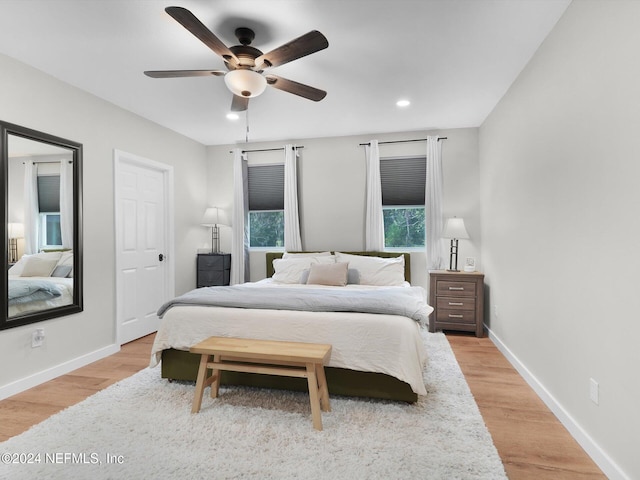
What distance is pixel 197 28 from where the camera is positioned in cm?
197

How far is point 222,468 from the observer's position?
5.91 feet

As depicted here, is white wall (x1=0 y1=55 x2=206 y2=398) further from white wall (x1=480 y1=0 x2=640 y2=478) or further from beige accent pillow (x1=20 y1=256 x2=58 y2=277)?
white wall (x1=480 y1=0 x2=640 y2=478)

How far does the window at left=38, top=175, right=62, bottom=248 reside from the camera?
117 inches

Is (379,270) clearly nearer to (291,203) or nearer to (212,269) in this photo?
(291,203)

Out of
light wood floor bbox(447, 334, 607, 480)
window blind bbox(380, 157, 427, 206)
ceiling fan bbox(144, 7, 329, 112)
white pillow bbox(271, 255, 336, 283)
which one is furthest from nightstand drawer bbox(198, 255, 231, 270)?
light wood floor bbox(447, 334, 607, 480)

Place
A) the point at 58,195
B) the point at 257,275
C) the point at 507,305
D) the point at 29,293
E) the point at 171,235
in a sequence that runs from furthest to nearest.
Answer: the point at 257,275 < the point at 171,235 < the point at 507,305 < the point at 58,195 < the point at 29,293

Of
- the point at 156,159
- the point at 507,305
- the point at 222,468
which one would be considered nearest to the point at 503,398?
the point at 507,305

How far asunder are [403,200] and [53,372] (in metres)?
4.27

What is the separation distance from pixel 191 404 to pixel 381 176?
12.0 ft

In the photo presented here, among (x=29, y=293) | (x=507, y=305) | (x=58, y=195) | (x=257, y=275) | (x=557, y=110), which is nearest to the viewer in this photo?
(x=557, y=110)

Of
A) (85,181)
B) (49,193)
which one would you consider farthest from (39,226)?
(85,181)

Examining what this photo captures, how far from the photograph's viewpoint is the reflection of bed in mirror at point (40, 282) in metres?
2.79

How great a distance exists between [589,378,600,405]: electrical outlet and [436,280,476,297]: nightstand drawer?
2.24 meters

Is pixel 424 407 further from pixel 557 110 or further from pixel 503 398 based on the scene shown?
pixel 557 110
